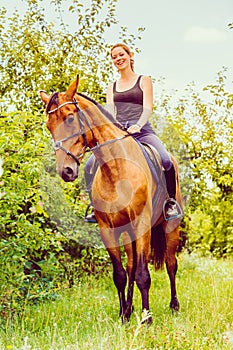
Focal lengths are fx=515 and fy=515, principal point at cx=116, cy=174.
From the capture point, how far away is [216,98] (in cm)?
995

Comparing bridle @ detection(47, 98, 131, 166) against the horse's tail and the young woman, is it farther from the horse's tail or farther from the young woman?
the horse's tail

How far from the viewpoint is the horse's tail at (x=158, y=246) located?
19.0 feet

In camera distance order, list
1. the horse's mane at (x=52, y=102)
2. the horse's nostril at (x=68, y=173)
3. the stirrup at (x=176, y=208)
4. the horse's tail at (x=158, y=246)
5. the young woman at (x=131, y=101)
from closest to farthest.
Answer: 1. the horse's nostril at (x=68, y=173)
2. the horse's mane at (x=52, y=102)
3. the young woman at (x=131, y=101)
4. the stirrup at (x=176, y=208)
5. the horse's tail at (x=158, y=246)

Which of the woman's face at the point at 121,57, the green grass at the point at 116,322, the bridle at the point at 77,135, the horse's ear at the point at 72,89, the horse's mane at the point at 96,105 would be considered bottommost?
the green grass at the point at 116,322

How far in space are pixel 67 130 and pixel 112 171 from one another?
0.64 metres

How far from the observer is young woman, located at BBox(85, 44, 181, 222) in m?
4.78

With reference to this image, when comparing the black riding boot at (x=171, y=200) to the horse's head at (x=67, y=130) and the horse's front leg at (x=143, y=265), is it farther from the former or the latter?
the horse's head at (x=67, y=130)

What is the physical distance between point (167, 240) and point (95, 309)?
1096mm

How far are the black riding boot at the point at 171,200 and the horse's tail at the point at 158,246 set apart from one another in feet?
1.62

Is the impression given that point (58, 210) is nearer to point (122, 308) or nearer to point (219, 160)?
point (122, 308)

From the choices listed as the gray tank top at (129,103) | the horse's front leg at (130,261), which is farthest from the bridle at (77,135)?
the horse's front leg at (130,261)

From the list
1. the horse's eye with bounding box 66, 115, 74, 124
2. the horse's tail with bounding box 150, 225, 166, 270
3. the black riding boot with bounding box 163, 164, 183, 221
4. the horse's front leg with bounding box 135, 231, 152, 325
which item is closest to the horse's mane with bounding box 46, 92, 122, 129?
the horse's eye with bounding box 66, 115, 74, 124

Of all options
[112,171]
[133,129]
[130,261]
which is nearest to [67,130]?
[112,171]

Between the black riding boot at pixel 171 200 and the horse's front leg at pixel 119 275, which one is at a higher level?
the black riding boot at pixel 171 200
